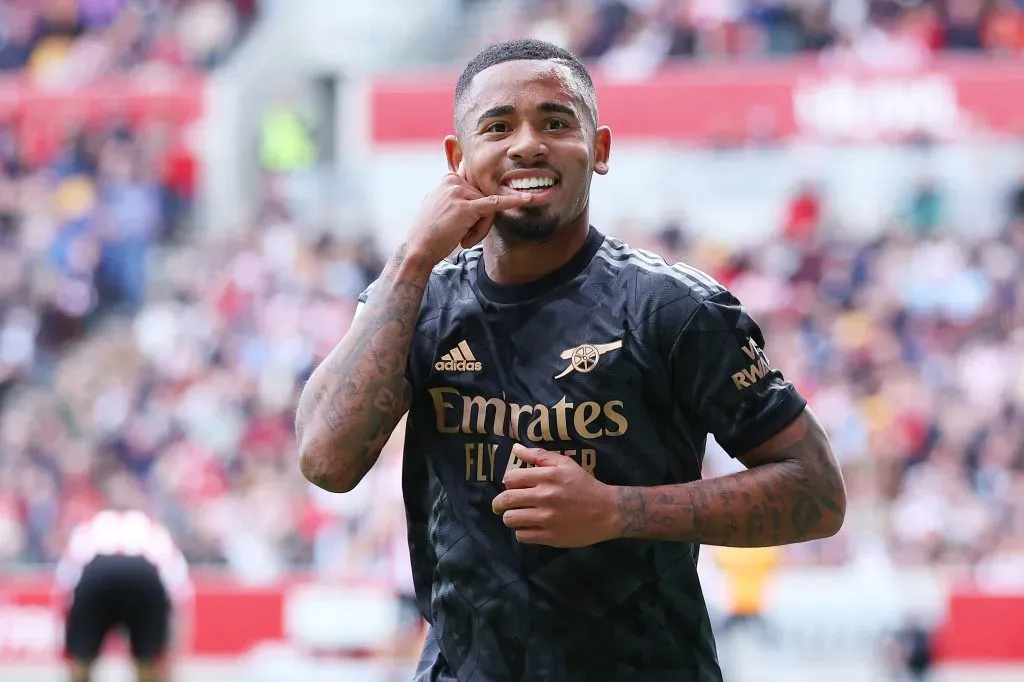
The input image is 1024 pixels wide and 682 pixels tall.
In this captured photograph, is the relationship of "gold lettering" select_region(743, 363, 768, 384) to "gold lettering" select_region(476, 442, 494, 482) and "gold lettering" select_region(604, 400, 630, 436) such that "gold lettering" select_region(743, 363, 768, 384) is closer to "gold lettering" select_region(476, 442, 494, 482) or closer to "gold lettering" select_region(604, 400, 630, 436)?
"gold lettering" select_region(604, 400, 630, 436)

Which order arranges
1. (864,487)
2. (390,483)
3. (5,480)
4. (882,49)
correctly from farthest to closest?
1. (882,49)
2. (5,480)
3. (864,487)
4. (390,483)

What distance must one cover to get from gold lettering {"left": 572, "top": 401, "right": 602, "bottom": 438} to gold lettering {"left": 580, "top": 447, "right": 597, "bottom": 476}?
3 cm

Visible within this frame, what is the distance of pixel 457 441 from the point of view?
3.16 metres

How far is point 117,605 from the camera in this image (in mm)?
8969

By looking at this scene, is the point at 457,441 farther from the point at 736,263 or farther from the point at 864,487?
the point at 736,263

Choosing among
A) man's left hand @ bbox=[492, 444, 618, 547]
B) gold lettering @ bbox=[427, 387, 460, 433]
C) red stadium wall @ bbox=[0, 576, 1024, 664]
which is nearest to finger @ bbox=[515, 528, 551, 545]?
man's left hand @ bbox=[492, 444, 618, 547]

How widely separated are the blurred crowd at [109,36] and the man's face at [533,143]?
16227 mm

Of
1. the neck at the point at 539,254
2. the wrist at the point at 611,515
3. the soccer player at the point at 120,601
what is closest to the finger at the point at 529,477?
the wrist at the point at 611,515

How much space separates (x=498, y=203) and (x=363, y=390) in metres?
0.43

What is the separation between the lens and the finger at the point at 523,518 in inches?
112

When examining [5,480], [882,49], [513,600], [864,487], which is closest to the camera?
[513,600]

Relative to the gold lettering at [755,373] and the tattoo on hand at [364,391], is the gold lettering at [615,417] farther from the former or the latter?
the tattoo on hand at [364,391]

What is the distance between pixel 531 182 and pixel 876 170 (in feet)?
43.4

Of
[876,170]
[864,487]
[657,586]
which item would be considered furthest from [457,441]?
[876,170]
